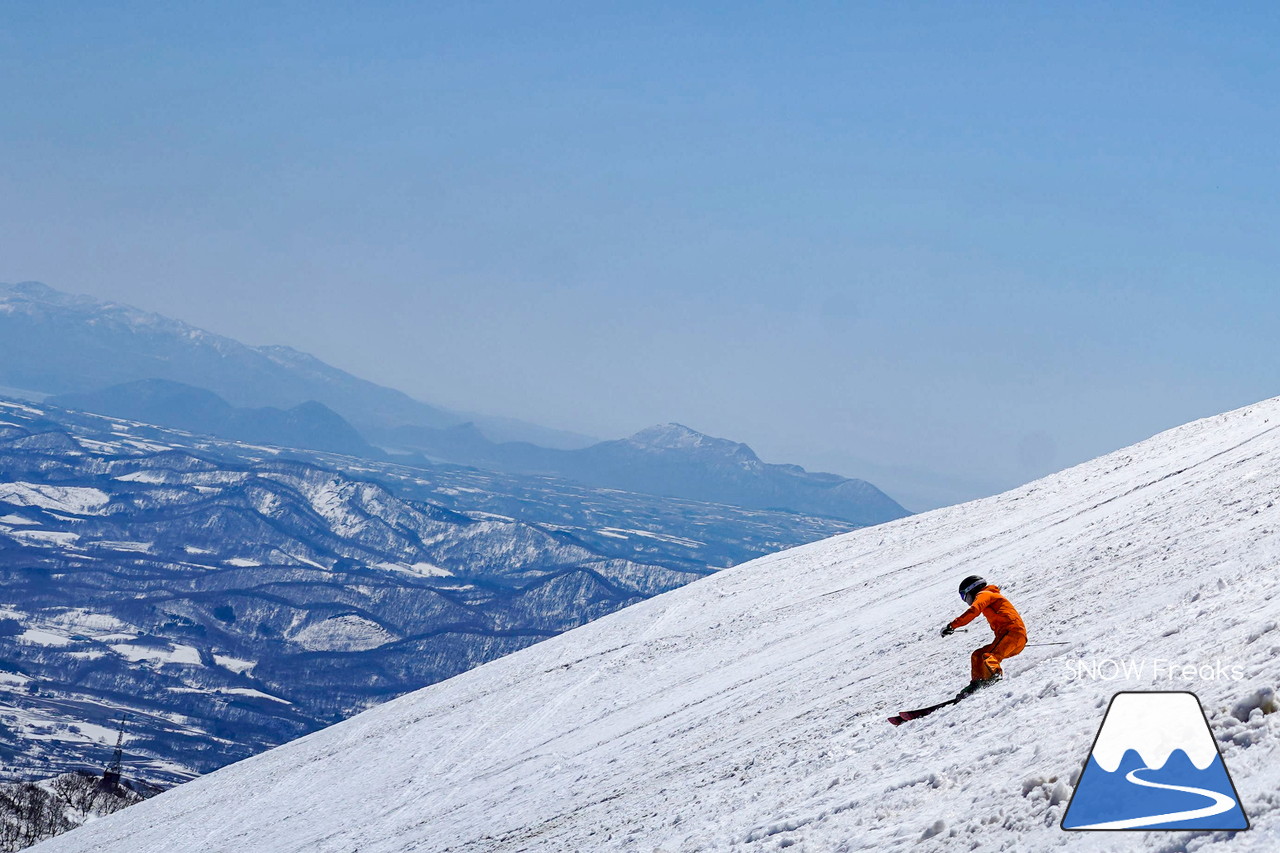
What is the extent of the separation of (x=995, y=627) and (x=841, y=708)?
7.27 meters

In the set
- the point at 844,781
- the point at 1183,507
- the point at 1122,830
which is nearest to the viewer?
the point at 1122,830

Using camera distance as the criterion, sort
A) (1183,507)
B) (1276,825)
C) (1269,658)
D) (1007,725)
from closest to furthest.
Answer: (1276,825) → (1269,658) → (1007,725) → (1183,507)

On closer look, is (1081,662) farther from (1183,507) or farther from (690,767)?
(1183,507)

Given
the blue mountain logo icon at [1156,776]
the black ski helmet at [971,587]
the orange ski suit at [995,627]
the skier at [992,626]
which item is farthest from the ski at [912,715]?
the blue mountain logo icon at [1156,776]

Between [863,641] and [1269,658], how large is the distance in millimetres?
19735

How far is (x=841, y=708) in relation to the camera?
23.1 metres

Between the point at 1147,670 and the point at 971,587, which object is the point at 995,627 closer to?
the point at 971,587

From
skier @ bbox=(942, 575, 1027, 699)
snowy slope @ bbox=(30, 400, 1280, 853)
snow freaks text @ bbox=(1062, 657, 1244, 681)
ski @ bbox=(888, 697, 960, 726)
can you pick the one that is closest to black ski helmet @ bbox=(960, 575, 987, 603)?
skier @ bbox=(942, 575, 1027, 699)

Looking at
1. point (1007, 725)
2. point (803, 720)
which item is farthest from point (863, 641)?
point (1007, 725)

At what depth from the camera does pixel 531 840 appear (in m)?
22.7

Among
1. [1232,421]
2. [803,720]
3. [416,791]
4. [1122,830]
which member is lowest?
[416,791]

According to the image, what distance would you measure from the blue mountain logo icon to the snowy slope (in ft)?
0.69

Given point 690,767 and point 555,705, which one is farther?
point 555,705

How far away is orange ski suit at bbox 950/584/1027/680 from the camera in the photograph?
1575 centimetres
